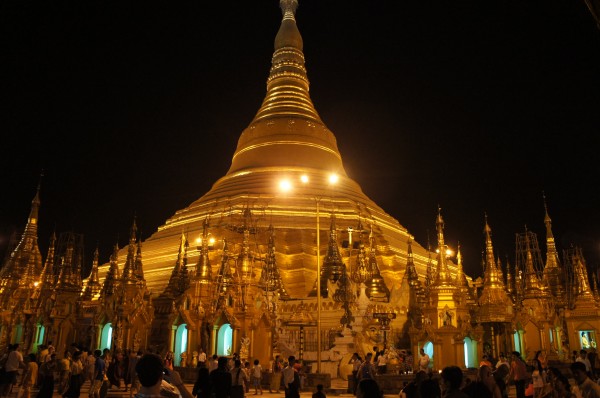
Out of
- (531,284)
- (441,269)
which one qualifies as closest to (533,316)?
(531,284)

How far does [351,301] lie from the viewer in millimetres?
20859

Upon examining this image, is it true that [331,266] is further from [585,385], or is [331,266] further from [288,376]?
[585,385]

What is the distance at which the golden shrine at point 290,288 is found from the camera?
20.4 m

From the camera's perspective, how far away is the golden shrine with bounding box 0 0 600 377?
66.8 feet

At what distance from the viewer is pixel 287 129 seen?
39219 millimetres

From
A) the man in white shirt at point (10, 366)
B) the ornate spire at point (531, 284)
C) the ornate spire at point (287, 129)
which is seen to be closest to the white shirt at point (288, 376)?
the man in white shirt at point (10, 366)

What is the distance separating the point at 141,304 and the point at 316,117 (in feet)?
79.7

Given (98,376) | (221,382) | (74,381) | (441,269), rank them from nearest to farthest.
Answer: (221,382)
(74,381)
(98,376)
(441,269)

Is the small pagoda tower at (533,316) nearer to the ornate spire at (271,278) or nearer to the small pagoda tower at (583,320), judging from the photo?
the small pagoda tower at (583,320)

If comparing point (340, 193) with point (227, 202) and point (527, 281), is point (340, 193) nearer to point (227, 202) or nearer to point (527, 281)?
point (227, 202)

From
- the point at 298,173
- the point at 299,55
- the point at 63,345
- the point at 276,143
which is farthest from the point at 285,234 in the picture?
the point at 299,55

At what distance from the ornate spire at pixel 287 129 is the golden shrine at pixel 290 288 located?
0.15 meters

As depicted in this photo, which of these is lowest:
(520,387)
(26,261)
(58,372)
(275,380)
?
(275,380)

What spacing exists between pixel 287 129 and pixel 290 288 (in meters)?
14.6
